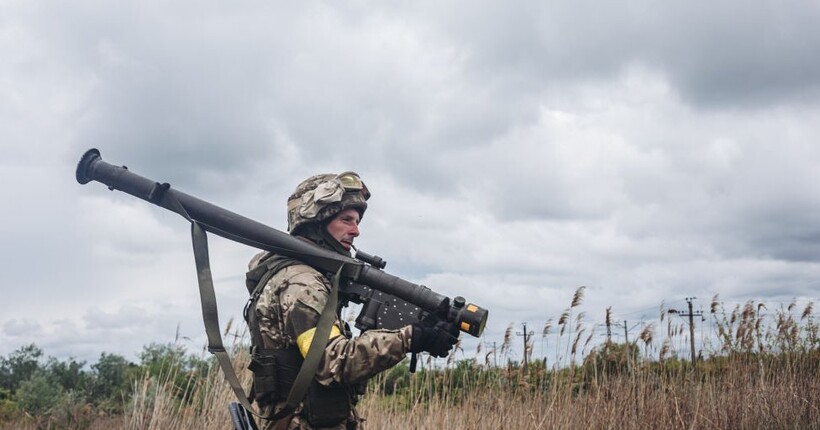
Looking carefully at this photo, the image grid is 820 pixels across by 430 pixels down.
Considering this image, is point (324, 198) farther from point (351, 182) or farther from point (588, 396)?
point (588, 396)

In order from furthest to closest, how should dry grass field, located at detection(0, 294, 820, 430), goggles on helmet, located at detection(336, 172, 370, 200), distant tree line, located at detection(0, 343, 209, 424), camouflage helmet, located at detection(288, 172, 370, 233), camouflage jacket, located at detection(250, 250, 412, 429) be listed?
distant tree line, located at detection(0, 343, 209, 424) < dry grass field, located at detection(0, 294, 820, 430) < goggles on helmet, located at detection(336, 172, 370, 200) < camouflage helmet, located at detection(288, 172, 370, 233) < camouflage jacket, located at detection(250, 250, 412, 429)

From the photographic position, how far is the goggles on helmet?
411 centimetres

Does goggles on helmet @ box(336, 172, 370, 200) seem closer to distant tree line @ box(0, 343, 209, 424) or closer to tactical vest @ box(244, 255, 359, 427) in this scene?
tactical vest @ box(244, 255, 359, 427)

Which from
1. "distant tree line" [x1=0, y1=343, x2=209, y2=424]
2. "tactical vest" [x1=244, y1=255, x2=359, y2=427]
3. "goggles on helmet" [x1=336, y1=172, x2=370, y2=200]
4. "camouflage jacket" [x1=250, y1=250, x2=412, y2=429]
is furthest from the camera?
"distant tree line" [x1=0, y1=343, x2=209, y2=424]

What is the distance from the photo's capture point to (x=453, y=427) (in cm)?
654

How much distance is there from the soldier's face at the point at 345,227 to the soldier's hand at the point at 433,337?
698 millimetres

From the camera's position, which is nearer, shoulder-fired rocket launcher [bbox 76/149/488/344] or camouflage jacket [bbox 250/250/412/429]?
camouflage jacket [bbox 250/250/412/429]

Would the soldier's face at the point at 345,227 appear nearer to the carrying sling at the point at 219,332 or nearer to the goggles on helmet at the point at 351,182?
the goggles on helmet at the point at 351,182

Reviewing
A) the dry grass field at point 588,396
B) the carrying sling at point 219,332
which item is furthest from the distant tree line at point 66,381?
the carrying sling at point 219,332

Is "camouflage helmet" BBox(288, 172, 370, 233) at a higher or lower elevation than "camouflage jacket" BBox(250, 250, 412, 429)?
higher

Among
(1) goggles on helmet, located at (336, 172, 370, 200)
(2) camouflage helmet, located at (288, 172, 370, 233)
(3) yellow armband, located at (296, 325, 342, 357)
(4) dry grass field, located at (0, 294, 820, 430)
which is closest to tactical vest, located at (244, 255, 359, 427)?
(3) yellow armband, located at (296, 325, 342, 357)

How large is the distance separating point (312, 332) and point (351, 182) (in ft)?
3.18

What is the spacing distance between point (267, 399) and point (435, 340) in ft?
3.02

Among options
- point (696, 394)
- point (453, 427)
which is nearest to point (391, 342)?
point (453, 427)
